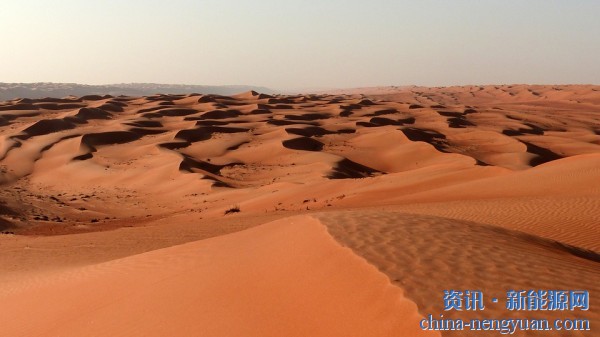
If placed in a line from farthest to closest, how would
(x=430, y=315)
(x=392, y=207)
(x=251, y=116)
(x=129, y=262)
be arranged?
(x=251, y=116), (x=392, y=207), (x=129, y=262), (x=430, y=315)

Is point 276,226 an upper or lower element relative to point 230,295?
lower

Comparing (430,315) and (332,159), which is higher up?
(430,315)

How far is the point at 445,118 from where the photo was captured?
38.1 meters

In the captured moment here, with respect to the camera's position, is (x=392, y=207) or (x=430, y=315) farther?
(x=392, y=207)

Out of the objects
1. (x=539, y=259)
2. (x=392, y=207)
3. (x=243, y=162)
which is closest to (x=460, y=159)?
(x=243, y=162)

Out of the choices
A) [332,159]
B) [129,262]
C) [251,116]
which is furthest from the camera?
[251,116]

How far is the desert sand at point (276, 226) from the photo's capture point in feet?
15.5

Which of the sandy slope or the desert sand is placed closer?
the sandy slope

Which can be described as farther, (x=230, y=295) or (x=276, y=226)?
(x=276, y=226)

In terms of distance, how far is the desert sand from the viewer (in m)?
4.73

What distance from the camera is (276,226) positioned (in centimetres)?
789

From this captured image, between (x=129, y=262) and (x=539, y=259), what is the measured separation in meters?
5.56

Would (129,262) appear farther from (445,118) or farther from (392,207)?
(445,118)

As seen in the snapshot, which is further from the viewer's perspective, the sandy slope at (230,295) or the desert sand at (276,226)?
the desert sand at (276,226)
